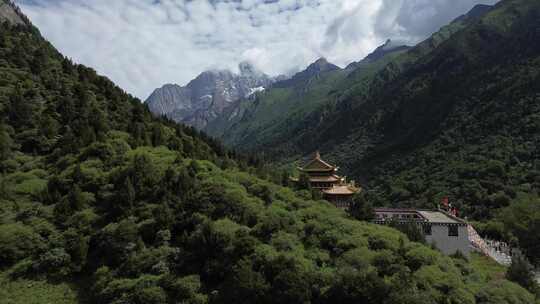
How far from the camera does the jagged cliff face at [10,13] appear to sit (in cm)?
8783

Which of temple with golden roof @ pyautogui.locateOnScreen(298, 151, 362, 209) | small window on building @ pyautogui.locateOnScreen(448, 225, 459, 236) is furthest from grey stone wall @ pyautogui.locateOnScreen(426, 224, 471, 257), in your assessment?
temple with golden roof @ pyautogui.locateOnScreen(298, 151, 362, 209)

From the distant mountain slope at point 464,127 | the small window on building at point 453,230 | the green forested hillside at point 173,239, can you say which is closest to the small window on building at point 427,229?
the small window on building at point 453,230

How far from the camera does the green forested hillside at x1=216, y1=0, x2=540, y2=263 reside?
90375mm

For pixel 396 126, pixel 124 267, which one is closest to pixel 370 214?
pixel 124 267

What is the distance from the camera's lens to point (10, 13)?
91.2m

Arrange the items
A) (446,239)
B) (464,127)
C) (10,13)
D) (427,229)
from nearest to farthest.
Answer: (446,239), (427,229), (10,13), (464,127)

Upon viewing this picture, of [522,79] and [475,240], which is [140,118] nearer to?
[475,240]

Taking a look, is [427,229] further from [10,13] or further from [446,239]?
[10,13]

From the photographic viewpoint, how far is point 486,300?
97.5ft

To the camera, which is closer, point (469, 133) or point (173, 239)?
point (173, 239)

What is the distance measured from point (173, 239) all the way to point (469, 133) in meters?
113

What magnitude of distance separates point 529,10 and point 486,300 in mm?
168502

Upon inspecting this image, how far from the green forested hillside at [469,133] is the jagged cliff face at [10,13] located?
7848 cm

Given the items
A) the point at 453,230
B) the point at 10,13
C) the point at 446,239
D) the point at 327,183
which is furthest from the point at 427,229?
the point at 10,13
